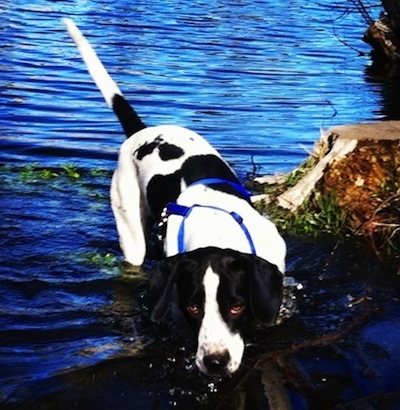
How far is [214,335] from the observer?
185 inches

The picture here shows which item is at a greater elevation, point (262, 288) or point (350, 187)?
point (262, 288)

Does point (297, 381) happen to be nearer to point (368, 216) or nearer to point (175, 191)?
point (175, 191)

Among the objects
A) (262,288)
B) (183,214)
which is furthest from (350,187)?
(262,288)

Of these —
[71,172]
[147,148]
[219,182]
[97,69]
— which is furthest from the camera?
[71,172]

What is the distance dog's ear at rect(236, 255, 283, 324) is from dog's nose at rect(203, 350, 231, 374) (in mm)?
398

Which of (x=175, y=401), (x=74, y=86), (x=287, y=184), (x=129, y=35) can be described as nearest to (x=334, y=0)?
(x=129, y=35)

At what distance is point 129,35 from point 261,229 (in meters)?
14.0

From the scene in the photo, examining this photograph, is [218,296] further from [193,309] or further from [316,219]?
[316,219]

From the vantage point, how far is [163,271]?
16.5 ft

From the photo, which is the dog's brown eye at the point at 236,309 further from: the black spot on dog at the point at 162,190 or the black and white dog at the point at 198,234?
the black spot on dog at the point at 162,190

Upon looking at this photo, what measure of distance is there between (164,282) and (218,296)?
343 mm

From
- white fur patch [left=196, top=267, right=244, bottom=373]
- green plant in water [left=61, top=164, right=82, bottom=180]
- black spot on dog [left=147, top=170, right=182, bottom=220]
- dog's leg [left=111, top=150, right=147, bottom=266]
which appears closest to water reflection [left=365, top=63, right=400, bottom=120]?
green plant in water [left=61, top=164, right=82, bottom=180]

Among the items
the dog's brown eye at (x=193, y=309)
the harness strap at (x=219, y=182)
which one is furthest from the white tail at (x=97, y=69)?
the dog's brown eye at (x=193, y=309)

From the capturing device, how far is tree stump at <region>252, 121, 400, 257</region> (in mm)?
7117
